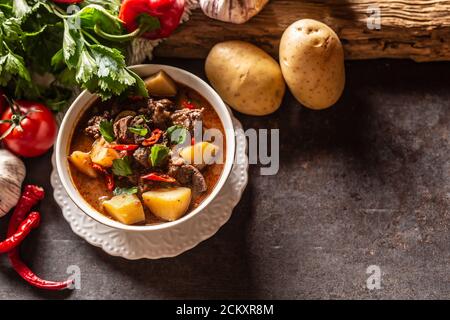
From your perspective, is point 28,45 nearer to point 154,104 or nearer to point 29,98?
point 29,98

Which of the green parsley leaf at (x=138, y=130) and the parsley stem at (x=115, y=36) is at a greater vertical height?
the parsley stem at (x=115, y=36)

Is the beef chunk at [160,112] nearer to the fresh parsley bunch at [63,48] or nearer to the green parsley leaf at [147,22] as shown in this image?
the fresh parsley bunch at [63,48]

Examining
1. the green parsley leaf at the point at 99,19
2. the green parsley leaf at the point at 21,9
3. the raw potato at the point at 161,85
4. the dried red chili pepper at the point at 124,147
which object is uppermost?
the green parsley leaf at the point at 21,9

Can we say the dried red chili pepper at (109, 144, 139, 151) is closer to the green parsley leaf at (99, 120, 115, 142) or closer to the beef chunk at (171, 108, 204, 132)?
the green parsley leaf at (99, 120, 115, 142)

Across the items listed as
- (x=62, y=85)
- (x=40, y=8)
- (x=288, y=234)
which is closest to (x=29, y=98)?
(x=62, y=85)

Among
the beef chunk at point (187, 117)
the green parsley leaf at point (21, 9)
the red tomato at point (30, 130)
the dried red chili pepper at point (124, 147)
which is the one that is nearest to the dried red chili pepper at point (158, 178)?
the dried red chili pepper at point (124, 147)

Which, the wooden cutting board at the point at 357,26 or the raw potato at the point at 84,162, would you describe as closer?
the raw potato at the point at 84,162
